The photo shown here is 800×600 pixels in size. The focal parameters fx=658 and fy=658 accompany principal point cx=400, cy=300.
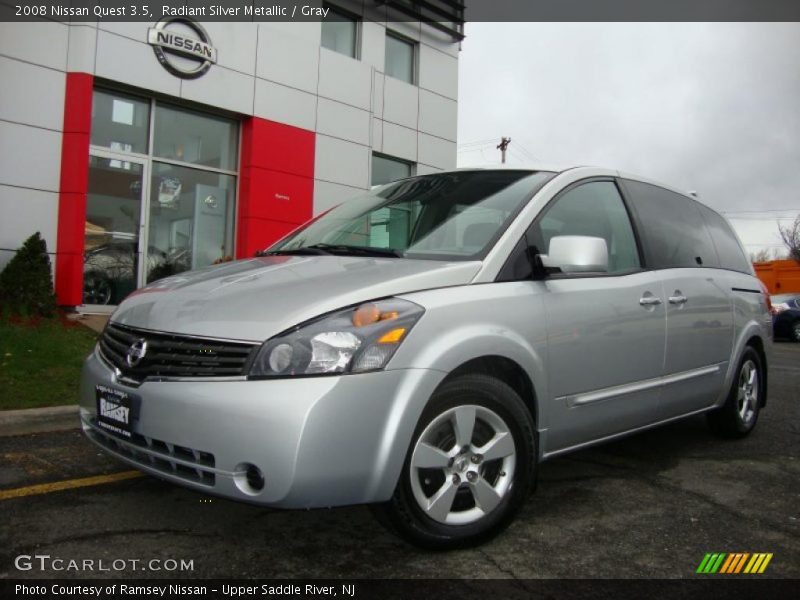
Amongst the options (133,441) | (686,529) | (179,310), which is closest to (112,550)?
(133,441)

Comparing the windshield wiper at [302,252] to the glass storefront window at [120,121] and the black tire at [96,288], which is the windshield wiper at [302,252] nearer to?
the black tire at [96,288]

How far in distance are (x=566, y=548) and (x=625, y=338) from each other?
44.4 inches

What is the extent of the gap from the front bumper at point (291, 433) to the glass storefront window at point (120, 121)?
28.7 feet

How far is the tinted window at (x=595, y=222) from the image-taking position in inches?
123

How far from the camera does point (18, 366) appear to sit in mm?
5883

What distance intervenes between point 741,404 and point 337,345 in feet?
11.5

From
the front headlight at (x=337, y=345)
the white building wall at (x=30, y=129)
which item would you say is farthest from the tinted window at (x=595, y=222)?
the white building wall at (x=30, y=129)

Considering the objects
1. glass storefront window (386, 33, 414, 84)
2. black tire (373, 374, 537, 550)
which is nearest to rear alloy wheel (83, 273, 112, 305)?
glass storefront window (386, 33, 414, 84)

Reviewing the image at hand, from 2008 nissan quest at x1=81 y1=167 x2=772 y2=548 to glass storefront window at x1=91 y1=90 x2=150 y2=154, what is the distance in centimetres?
750

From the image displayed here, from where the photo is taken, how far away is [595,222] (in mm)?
3504

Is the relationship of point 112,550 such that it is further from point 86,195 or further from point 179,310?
point 86,195

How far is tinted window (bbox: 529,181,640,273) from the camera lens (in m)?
3.12

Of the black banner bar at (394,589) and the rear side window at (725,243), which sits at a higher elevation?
the rear side window at (725,243)

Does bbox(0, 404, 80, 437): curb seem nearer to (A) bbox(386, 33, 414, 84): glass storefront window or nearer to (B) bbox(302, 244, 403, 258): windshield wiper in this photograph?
(B) bbox(302, 244, 403, 258): windshield wiper
